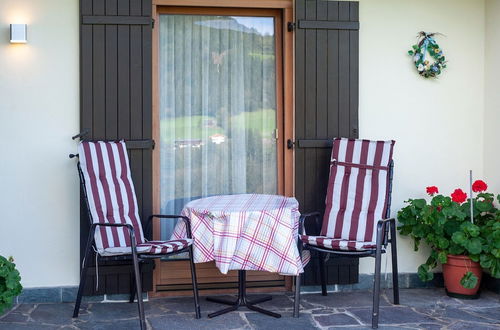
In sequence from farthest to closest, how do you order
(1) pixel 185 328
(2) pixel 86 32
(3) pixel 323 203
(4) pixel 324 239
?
(3) pixel 323 203 → (2) pixel 86 32 → (4) pixel 324 239 → (1) pixel 185 328

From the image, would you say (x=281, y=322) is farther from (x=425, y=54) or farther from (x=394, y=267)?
(x=425, y=54)

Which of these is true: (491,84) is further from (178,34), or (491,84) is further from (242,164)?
(178,34)

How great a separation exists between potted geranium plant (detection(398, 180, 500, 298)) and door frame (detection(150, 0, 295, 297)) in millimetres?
983

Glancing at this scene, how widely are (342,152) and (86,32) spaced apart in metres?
2.11

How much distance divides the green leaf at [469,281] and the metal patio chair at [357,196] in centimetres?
51

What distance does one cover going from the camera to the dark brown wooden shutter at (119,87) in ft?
16.2

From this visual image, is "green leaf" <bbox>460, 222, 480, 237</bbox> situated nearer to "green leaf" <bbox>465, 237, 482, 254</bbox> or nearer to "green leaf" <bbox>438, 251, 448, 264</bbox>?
"green leaf" <bbox>465, 237, 482, 254</bbox>

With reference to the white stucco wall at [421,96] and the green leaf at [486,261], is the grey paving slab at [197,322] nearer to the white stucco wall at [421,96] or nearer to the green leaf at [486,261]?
the white stucco wall at [421,96]

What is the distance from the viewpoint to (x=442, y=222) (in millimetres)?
4965

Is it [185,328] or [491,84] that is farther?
[491,84]

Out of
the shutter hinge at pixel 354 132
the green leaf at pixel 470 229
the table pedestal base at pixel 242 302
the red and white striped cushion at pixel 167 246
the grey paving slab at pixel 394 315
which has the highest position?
the shutter hinge at pixel 354 132

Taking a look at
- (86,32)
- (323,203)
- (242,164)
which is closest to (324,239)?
(323,203)

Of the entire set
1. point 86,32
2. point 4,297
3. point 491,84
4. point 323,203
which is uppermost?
point 86,32

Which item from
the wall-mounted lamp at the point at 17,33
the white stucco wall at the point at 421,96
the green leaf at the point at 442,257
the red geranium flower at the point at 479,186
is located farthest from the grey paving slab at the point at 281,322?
the wall-mounted lamp at the point at 17,33
